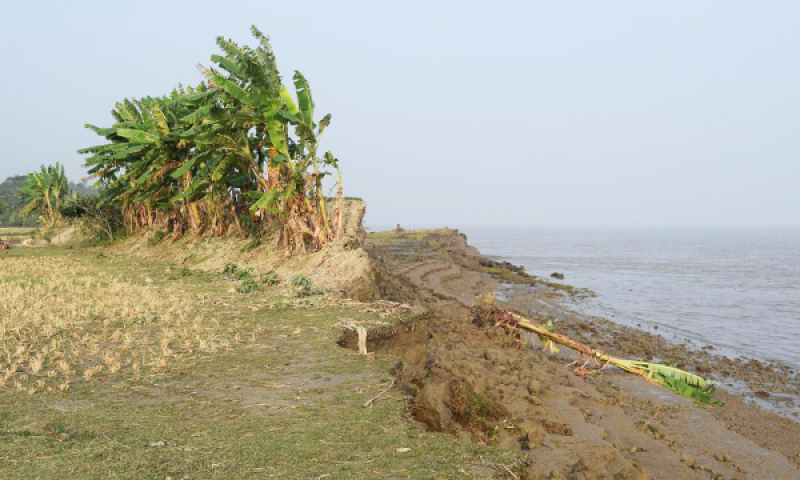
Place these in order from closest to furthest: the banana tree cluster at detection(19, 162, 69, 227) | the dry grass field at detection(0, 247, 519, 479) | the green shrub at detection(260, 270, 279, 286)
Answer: the dry grass field at detection(0, 247, 519, 479) < the green shrub at detection(260, 270, 279, 286) < the banana tree cluster at detection(19, 162, 69, 227)

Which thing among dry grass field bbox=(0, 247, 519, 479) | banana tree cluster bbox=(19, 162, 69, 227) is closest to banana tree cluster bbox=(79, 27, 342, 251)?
dry grass field bbox=(0, 247, 519, 479)

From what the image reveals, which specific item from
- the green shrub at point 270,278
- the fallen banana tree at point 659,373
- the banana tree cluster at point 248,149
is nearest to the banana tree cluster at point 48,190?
the banana tree cluster at point 248,149

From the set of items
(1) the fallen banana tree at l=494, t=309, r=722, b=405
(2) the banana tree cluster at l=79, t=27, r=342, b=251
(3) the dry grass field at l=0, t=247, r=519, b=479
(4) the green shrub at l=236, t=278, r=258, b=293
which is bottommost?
(1) the fallen banana tree at l=494, t=309, r=722, b=405

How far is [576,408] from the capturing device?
7660 millimetres

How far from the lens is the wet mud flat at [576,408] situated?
17.3 feet

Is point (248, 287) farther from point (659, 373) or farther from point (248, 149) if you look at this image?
point (659, 373)

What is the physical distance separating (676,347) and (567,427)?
1107 cm

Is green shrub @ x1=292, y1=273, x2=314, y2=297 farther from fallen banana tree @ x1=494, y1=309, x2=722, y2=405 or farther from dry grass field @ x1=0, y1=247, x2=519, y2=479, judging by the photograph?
fallen banana tree @ x1=494, y1=309, x2=722, y2=405

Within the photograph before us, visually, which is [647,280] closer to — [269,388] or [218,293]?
[218,293]

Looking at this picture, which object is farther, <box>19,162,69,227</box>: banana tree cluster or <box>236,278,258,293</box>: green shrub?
<box>19,162,69,227</box>: banana tree cluster

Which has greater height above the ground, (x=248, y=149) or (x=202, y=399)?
(x=248, y=149)

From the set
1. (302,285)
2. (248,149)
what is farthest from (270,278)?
(248,149)

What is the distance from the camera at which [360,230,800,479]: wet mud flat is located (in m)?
5.28

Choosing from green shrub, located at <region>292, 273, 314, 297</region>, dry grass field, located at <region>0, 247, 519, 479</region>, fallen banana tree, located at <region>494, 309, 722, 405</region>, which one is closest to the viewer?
dry grass field, located at <region>0, 247, 519, 479</region>
